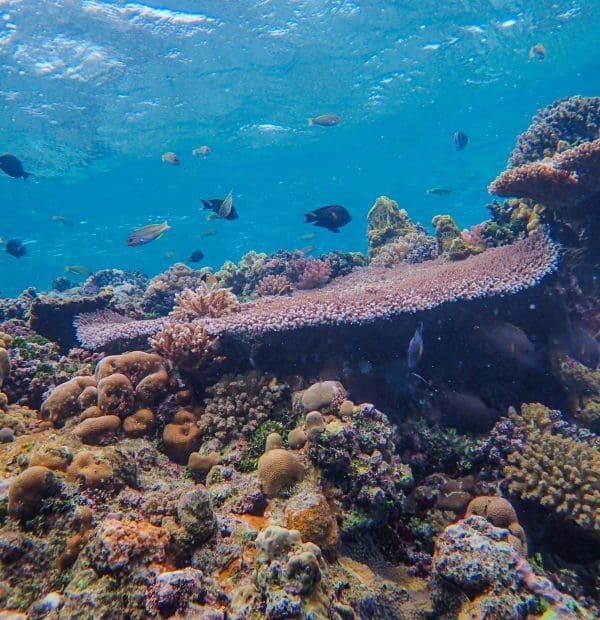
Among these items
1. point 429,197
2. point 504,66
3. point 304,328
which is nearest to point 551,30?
point 504,66

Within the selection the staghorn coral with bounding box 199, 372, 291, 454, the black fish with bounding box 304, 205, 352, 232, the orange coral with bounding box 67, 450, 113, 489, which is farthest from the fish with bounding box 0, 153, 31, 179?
the orange coral with bounding box 67, 450, 113, 489

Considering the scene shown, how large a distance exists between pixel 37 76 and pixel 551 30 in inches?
1085

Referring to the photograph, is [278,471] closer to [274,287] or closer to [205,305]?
[205,305]

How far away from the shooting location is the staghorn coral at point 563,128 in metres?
8.36

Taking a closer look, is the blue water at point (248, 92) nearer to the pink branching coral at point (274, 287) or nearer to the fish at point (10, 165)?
the fish at point (10, 165)

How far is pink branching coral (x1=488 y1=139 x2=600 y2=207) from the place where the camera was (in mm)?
6062

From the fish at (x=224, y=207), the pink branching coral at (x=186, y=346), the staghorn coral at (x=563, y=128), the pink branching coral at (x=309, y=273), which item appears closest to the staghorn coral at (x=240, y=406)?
the pink branching coral at (x=186, y=346)

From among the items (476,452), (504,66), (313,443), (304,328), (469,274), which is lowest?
(476,452)

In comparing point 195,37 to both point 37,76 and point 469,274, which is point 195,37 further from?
point 469,274

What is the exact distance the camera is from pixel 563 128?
337 inches

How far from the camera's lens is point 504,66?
25844 mm

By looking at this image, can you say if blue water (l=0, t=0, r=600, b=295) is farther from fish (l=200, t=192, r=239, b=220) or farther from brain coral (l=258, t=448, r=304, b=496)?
brain coral (l=258, t=448, r=304, b=496)

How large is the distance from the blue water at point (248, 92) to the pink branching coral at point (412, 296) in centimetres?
1802

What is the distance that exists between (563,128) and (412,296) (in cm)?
621
